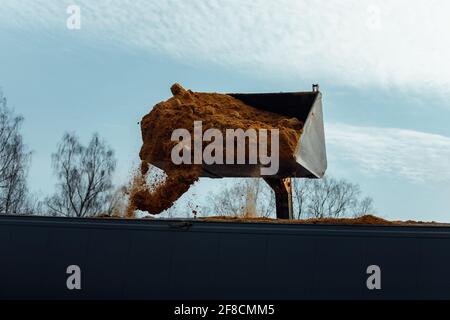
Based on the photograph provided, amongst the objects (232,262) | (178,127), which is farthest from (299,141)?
(232,262)

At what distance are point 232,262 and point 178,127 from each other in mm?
2727

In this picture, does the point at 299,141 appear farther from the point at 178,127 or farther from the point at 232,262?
the point at 232,262

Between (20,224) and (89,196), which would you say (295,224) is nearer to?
(20,224)

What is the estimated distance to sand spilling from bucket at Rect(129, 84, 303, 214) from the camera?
848 cm

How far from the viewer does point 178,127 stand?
8.49m

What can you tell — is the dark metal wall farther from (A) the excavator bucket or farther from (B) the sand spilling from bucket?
(A) the excavator bucket

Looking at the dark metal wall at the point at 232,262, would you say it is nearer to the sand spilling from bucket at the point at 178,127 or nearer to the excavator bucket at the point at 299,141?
the sand spilling from bucket at the point at 178,127

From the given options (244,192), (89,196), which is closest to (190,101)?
(244,192)

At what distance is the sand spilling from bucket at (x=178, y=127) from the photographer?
→ 27.8 ft

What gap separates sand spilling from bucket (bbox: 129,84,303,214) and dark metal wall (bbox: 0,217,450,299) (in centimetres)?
194

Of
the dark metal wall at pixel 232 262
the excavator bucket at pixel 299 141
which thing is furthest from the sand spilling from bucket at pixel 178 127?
the dark metal wall at pixel 232 262

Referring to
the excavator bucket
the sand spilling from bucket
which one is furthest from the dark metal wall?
the excavator bucket
